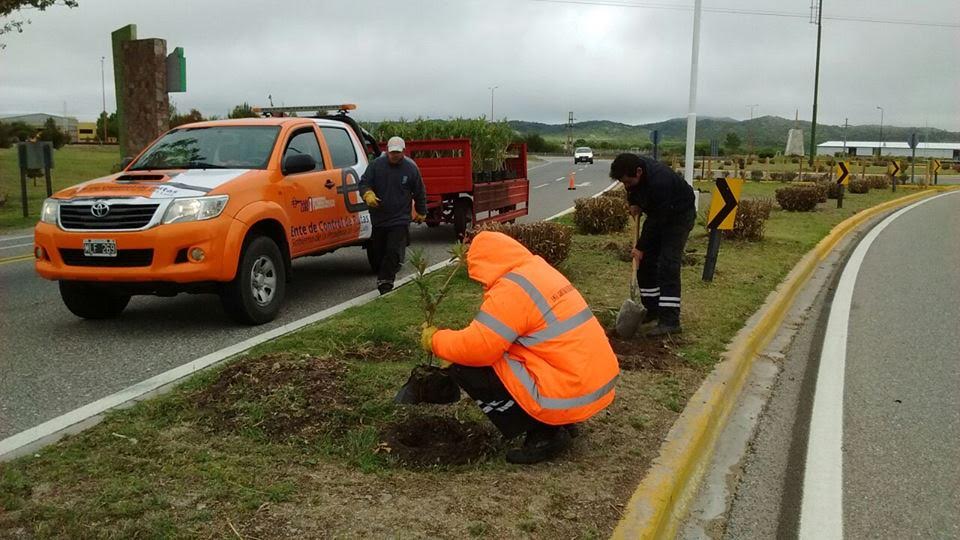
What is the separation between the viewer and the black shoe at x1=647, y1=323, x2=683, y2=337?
680 cm

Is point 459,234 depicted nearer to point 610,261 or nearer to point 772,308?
point 610,261

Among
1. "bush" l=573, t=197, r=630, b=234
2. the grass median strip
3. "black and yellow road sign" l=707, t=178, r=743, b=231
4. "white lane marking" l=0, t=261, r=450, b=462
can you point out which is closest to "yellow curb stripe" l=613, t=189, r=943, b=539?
the grass median strip

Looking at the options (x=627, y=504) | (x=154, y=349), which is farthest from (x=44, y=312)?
(x=627, y=504)

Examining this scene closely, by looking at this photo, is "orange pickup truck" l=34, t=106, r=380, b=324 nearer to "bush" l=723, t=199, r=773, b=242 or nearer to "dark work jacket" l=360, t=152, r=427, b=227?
"dark work jacket" l=360, t=152, r=427, b=227

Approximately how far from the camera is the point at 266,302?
7324mm

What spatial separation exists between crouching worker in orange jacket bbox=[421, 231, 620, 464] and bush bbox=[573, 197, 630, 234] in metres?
9.74

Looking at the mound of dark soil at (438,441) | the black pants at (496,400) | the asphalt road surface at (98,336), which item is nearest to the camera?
the black pants at (496,400)

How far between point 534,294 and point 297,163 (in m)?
4.63

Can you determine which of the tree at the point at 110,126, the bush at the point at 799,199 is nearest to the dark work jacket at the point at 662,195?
the bush at the point at 799,199

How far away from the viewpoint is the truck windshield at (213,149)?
769cm

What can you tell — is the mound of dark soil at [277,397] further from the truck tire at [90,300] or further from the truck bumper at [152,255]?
the truck tire at [90,300]

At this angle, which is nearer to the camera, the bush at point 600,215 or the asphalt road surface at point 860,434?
the asphalt road surface at point 860,434

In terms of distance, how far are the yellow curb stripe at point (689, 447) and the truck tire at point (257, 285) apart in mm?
3949

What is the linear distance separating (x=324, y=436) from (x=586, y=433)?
1486 millimetres
